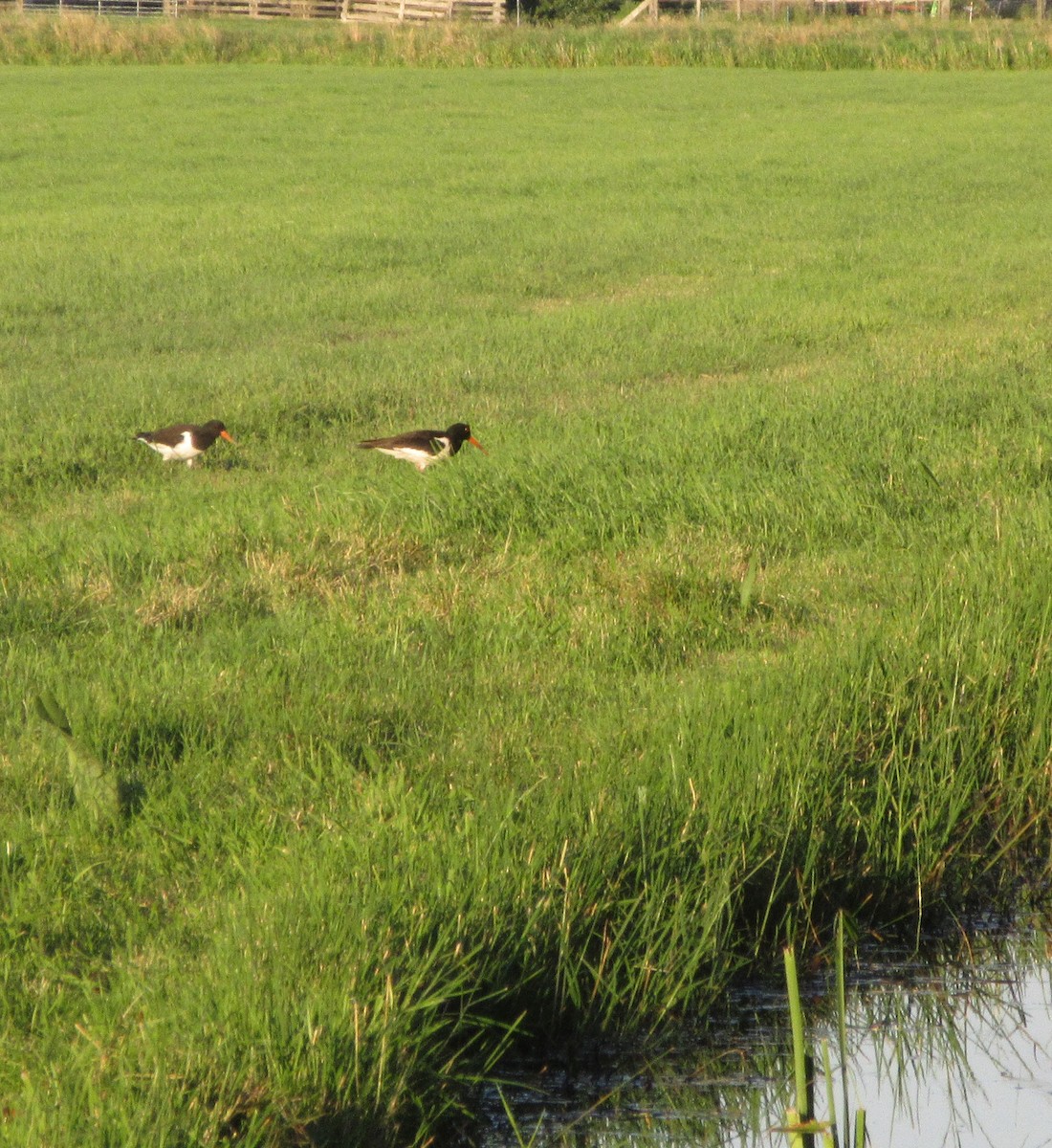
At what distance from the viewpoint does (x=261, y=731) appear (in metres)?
4.53

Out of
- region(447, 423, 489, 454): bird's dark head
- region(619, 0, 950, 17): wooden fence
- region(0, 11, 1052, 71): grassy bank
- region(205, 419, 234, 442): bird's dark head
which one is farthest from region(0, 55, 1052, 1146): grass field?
region(619, 0, 950, 17): wooden fence

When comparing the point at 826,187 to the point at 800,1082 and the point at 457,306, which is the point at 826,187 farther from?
the point at 800,1082

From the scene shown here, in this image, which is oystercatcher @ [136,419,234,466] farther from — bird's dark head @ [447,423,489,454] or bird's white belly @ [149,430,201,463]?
bird's dark head @ [447,423,489,454]

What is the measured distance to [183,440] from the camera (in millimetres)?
8180

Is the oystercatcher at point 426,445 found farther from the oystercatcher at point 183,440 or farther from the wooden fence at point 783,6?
the wooden fence at point 783,6

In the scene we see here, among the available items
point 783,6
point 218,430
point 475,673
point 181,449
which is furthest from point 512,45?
point 475,673

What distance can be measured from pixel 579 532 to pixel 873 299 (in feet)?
24.1

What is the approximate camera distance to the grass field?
10.7 ft

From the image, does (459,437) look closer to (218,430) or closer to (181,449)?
(218,430)

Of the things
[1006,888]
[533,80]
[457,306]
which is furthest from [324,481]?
[533,80]

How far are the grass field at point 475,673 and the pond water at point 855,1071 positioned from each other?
0.47 ft

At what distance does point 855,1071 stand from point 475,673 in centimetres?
196

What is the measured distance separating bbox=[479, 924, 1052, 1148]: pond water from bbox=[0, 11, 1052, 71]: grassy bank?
36710 millimetres

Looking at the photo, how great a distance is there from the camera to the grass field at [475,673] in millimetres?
3254
